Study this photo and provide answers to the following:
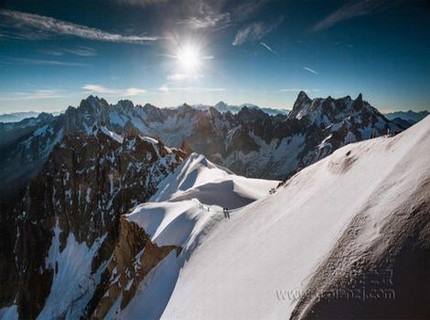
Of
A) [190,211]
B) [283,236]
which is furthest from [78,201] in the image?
[283,236]

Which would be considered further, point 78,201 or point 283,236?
point 78,201

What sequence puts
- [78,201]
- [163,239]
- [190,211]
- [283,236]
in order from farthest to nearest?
[78,201] → [190,211] → [163,239] → [283,236]

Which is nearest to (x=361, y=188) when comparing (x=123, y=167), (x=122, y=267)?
(x=122, y=267)

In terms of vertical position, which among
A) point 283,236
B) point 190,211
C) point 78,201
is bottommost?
point 78,201

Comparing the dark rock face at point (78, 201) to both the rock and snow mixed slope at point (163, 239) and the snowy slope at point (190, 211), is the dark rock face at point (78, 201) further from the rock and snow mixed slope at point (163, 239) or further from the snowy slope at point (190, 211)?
the rock and snow mixed slope at point (163, 239)

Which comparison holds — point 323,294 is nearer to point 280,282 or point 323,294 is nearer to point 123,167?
point 280,282

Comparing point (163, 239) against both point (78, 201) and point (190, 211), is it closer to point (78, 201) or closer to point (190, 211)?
point (190, 211)

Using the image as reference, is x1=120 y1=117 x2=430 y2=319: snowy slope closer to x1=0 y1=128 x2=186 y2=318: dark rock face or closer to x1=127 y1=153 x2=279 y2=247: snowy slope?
x1=127 y1=153 x2=279 y2=247: snowy slope
